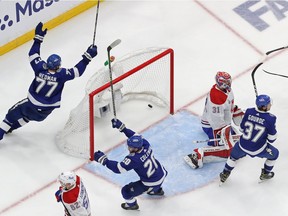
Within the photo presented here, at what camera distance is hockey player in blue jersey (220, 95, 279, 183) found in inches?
344

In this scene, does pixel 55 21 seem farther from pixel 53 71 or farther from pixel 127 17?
pixel 53 71

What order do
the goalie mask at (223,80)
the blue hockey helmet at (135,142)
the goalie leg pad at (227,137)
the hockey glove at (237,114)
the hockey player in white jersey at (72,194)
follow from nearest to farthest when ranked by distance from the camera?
1. the hockey player in white jersey at (72,194)
2. the blue hockey helmet at (135,142)
3. the goalie mask at (223,80)
4. the goalie leg pad at (227,137)
5. the hockey glove at (237,114)

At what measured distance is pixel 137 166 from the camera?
8625mm

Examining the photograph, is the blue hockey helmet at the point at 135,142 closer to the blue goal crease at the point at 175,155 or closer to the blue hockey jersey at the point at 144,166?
the blue hockey jersey at the point at 144,166

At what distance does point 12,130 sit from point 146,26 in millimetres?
1991

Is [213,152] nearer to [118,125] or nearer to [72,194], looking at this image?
[118,125]

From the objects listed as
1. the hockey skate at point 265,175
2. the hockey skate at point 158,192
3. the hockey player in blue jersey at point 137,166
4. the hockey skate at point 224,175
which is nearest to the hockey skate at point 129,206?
the hockey player in blue jersey at point 137,166

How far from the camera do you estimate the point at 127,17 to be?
11070 mm

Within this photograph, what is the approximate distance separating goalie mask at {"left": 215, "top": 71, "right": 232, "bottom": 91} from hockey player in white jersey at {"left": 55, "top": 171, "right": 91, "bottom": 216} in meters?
1.64

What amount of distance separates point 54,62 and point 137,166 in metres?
1.22

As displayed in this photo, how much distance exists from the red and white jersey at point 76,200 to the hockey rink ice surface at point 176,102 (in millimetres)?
687

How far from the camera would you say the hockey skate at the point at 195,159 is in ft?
30.7

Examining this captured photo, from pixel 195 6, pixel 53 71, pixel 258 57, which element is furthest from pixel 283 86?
pixel 53 71

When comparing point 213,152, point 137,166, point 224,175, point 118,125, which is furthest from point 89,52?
point 224,175
